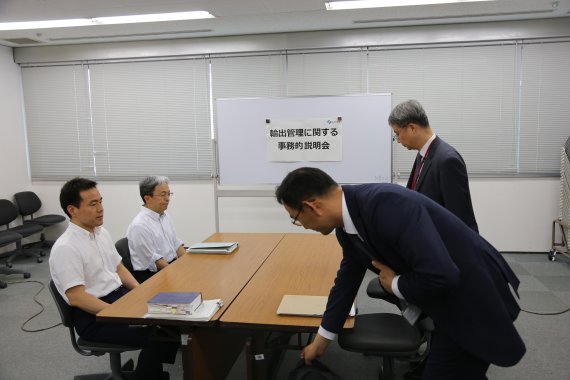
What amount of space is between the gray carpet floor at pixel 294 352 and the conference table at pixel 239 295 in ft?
2.11

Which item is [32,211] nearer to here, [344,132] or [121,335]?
[344,132]

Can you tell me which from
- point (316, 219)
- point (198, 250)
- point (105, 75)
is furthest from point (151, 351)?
point (105, 75)

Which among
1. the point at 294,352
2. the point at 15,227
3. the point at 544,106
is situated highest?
the point at 544,106

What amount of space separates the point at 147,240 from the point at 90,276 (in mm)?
623

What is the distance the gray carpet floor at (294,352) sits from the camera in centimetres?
259

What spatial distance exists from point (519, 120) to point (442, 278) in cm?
446

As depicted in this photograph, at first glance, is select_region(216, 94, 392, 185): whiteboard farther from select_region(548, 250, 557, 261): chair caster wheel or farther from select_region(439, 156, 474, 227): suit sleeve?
select_region(439, 156, 474, 227): suit sleeve

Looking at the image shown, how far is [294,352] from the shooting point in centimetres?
282

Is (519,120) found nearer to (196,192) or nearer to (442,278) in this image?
(196,192)

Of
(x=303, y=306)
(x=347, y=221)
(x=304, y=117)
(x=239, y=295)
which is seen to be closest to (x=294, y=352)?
(x=239, y=295)

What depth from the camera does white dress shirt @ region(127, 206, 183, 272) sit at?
2.75 metres

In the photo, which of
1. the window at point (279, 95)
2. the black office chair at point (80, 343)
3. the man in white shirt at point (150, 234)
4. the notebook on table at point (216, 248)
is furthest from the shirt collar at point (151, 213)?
the window at point (279, 95)

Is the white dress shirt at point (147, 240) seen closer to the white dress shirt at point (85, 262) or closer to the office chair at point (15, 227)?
the white dress shirt at point (85, 262)

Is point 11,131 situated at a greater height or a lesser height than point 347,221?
greater
